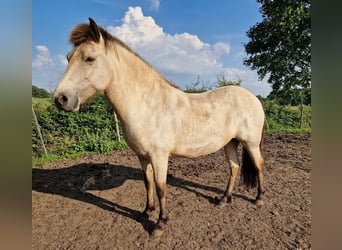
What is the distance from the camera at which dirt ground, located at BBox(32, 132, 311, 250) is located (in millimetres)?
2697

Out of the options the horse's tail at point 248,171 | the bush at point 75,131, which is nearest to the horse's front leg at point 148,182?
the horse's tail at point 248,171

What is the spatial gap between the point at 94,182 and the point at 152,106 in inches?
103

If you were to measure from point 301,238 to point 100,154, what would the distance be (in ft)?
19.2

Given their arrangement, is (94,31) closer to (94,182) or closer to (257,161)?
(257,161)

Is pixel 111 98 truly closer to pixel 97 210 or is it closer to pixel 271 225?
pixel 97 210

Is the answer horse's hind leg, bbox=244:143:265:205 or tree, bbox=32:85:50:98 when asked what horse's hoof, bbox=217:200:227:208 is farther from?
tree, bbox=32:85:50:98

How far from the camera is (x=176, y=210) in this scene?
3.38 meters

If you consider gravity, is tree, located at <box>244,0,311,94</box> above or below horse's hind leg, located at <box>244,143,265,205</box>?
above

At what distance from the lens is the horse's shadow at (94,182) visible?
11.7 feet

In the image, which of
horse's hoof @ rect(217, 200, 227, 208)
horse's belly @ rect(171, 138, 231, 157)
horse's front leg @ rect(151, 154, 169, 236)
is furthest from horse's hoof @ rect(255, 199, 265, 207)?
horse's front leg @ rect(151, 154, 169, 236)

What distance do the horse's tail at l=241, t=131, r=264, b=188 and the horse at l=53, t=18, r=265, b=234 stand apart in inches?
4.6

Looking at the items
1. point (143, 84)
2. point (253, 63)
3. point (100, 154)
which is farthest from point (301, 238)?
point (253, 63)

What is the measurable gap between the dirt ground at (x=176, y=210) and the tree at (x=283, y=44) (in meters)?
5.96
